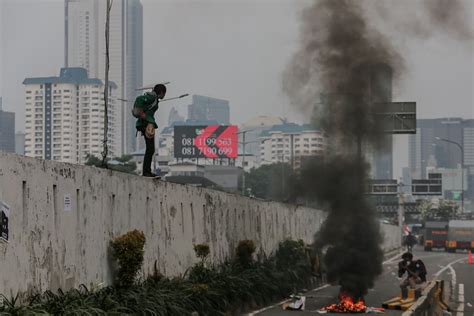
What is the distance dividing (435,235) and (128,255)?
279ft

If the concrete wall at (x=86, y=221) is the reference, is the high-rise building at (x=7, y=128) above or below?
above

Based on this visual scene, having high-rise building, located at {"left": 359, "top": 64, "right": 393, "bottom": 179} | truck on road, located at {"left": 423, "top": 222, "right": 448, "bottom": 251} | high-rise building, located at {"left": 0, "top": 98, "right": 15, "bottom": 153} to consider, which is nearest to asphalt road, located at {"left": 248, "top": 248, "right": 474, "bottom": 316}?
high-rise building, located at {"left": 359, "top": 64, "right": 393, "bottom": 179}

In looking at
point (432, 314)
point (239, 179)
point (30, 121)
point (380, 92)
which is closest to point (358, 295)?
point (432, 314)

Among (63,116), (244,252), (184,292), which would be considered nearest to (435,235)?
(244,252)

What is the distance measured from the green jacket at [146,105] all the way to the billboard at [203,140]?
112476 millimetres

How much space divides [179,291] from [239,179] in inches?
4535

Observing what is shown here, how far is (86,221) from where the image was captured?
61.7 ft

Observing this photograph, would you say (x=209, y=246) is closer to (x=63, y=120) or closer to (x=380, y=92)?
(x=380, y=92)

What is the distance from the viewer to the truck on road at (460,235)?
9550 cm

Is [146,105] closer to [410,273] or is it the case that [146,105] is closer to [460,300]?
[410,273]

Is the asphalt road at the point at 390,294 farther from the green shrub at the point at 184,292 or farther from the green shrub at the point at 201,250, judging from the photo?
the green shrub at the point at 201,250

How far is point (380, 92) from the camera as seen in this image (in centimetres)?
3331

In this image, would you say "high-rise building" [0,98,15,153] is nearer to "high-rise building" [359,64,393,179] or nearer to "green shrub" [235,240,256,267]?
"high-rise building" [359,64,393,179]

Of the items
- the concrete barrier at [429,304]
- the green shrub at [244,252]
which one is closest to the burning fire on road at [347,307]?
the concrete barrier at [429,304]
